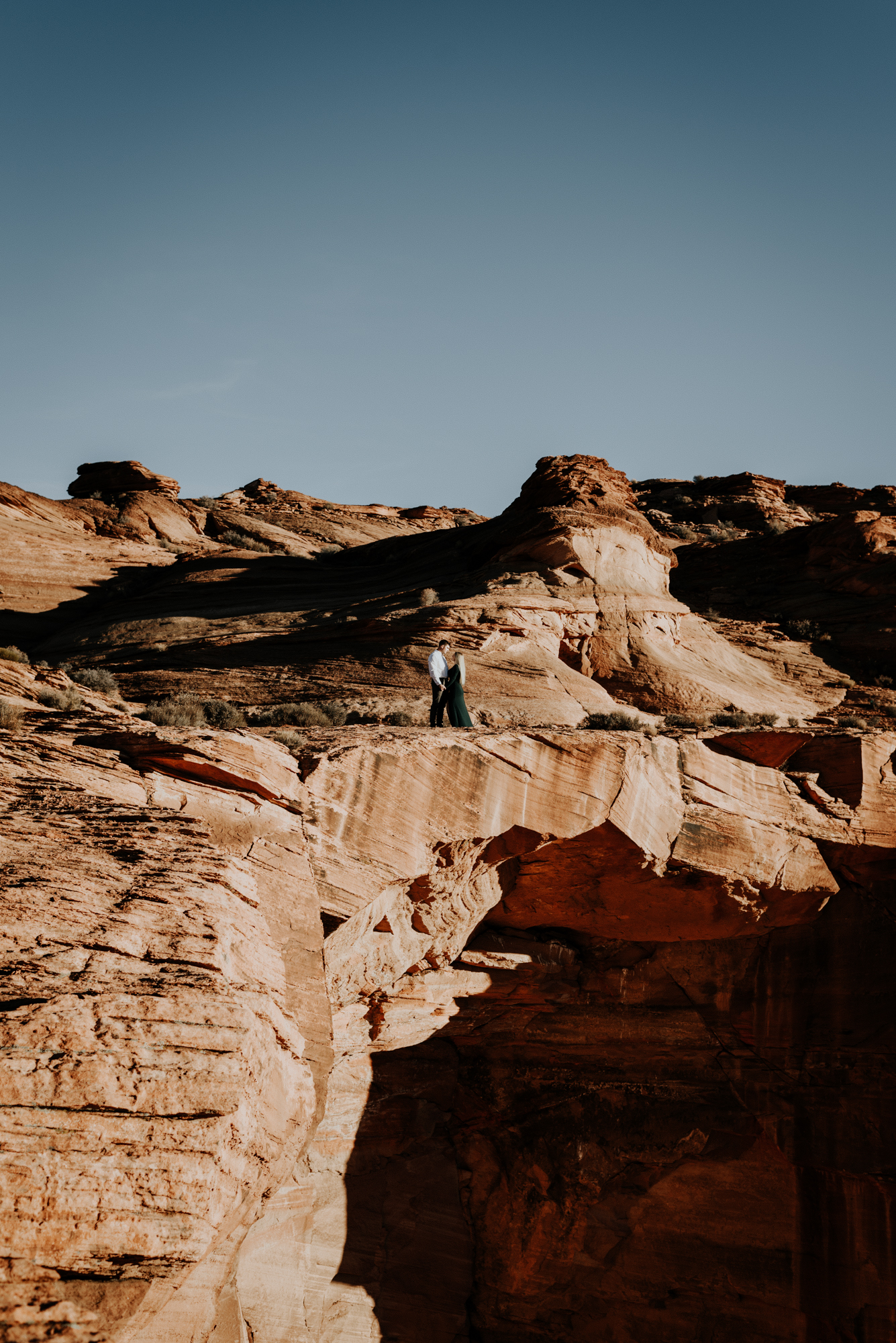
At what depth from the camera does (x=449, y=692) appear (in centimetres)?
1353

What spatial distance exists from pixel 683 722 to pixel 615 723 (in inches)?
78.0

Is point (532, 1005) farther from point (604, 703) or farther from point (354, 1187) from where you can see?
point (604, 703)

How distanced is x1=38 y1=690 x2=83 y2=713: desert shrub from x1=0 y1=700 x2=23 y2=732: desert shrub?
107 cm

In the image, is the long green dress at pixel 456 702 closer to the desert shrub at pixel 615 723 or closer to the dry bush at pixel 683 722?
the desert shrub at pixel 615 723

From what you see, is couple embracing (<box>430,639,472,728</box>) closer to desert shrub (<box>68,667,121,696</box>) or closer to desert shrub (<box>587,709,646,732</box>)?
desert shrub (<box>587,709,646,732</box>)

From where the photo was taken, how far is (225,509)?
133 ft

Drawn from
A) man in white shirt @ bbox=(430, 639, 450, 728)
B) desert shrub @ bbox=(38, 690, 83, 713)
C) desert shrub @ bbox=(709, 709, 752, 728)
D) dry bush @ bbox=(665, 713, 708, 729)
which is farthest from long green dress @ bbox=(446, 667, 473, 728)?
desert shrub @ bbox=(709, 709, 752, 728)

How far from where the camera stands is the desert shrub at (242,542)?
34750mm

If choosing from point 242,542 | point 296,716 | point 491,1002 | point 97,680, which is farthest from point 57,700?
point 242,542

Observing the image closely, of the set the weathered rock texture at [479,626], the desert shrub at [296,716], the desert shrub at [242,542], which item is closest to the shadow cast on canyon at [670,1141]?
the desert shrub at [296,716]

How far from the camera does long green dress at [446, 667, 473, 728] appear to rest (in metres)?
13.3

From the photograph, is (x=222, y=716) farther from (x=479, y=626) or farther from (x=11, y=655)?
(x=479, y=626)

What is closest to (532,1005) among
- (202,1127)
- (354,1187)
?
(354,1187)

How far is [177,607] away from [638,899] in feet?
50.7
